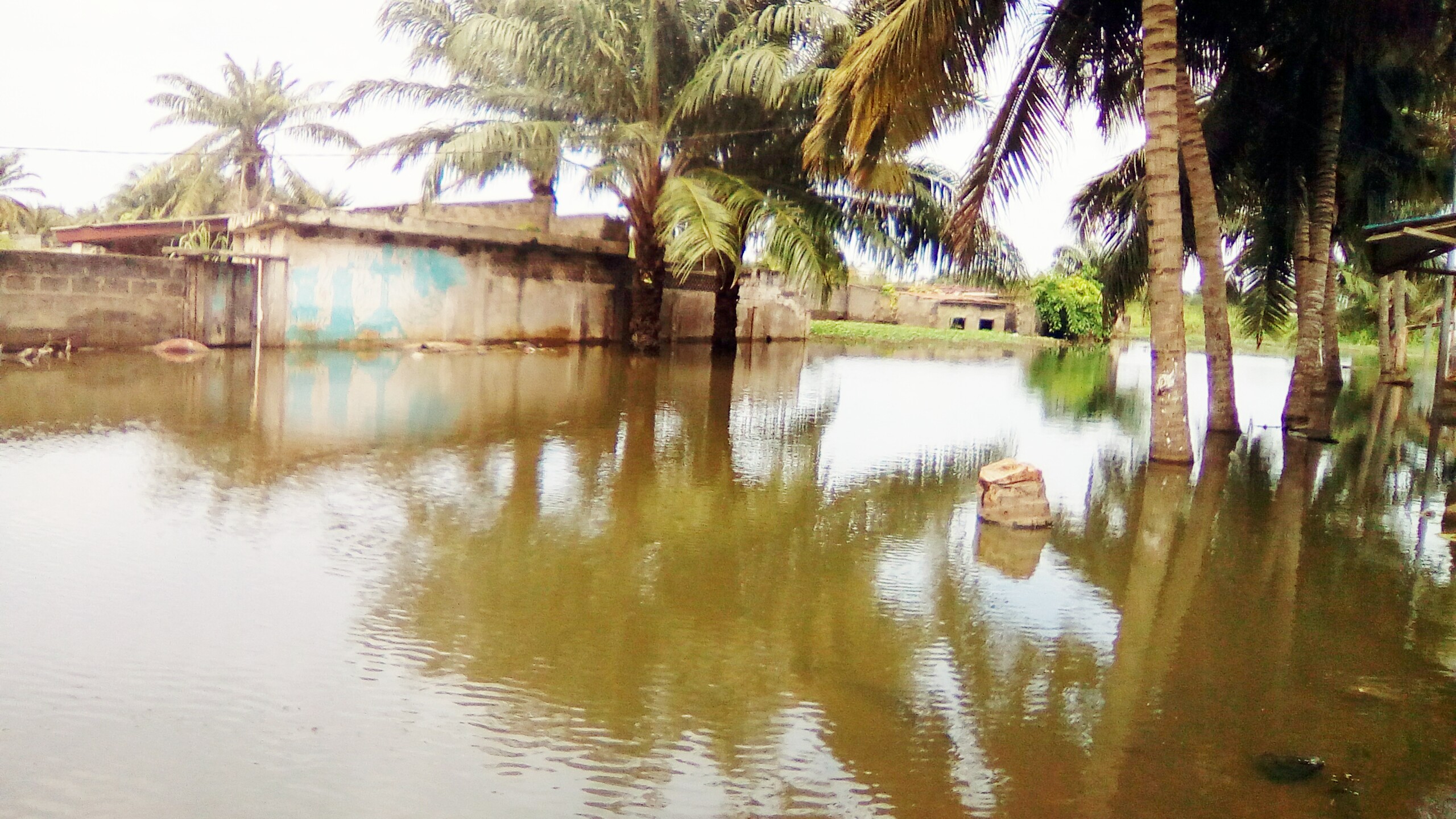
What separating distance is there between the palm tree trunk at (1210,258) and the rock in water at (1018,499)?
4.79 meters

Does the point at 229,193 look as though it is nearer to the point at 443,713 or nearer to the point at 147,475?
the point at 147,475

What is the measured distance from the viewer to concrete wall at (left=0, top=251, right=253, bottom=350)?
14.3 meters

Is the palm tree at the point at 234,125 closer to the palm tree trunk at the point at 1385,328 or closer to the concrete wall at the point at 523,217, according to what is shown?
the concrete wall at the point at 523,217

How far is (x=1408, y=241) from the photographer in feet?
37.4

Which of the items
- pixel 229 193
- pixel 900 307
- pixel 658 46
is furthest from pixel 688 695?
pixel 900 307

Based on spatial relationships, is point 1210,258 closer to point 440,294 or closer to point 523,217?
point 440,294

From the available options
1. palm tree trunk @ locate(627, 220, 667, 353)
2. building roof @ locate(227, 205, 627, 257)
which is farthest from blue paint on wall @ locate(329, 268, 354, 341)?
palm tree trunk @ locate(627, 220, 667, 353)

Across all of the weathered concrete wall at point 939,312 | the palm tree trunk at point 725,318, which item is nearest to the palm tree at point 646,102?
the palm tree trunk at point 725,318

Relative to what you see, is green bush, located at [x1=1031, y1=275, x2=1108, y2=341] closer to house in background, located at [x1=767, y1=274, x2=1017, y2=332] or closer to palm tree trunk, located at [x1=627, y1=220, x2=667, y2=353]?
house in background, located at [x1=767, y1=274, x2=1017, y2=332]

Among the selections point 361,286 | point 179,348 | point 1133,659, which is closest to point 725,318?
point 361,286

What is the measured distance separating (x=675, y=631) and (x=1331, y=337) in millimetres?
18019

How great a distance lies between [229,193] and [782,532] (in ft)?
92.7

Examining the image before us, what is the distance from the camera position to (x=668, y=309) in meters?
25.7

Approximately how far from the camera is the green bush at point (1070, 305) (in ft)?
153
